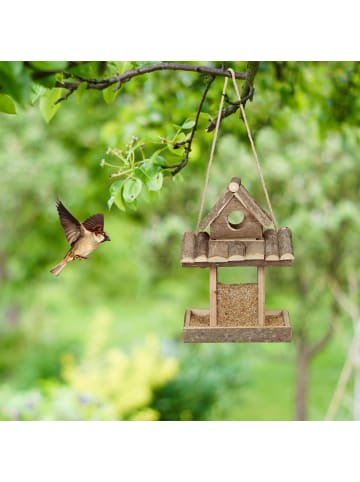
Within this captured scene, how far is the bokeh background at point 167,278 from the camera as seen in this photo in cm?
310

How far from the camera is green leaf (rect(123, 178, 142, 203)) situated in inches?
41.9

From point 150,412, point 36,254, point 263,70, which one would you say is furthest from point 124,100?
point 263,70

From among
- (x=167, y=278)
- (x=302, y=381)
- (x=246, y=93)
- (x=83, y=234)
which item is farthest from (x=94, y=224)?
(x=167, y=278)

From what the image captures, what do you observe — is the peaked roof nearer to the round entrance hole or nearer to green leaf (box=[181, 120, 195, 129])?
the round entrance hole

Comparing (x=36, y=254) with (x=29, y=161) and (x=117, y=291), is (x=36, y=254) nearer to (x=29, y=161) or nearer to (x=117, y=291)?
(x=29, y=161)

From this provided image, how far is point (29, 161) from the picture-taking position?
350 cm

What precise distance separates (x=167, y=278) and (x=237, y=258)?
3.12 metres

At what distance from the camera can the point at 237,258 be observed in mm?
992

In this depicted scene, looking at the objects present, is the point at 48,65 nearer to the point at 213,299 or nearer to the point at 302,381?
the point at 213,299

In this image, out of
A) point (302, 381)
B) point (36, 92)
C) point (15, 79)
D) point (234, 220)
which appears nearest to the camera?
point (15, 79)

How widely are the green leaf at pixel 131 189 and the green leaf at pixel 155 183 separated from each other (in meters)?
0.02

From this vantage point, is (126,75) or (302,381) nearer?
(126,75)
